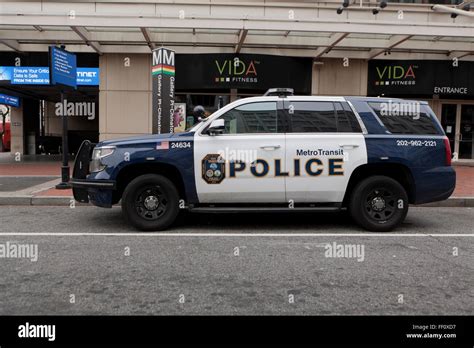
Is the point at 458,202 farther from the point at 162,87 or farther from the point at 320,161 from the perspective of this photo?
the point at 162,87

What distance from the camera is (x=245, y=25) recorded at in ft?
39.5

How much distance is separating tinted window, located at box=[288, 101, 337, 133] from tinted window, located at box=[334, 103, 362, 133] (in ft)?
0.26

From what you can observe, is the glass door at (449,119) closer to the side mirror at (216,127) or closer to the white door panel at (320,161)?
the white door panel at (320,161)

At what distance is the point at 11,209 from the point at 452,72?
15069mm

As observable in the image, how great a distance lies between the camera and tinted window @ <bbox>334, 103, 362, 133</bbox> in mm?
6422

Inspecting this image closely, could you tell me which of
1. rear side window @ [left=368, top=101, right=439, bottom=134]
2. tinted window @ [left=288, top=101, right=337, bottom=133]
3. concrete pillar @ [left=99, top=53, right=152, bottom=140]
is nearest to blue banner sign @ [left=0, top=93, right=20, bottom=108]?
concrete pillar @ [left=99, top=53, right=152, bottom=140]

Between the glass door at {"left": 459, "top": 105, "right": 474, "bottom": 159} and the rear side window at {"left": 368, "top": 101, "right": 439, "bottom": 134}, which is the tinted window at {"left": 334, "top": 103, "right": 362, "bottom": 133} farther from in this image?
the glass door at {"left": 459, "top": 105, "right": 474, "bottom": 159}

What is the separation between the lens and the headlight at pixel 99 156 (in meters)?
6.25

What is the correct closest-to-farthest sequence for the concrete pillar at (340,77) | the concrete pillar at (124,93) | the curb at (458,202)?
1. the curb at (458,202)
2. the concrete pillar at (124,93)
3. the concrete pillar at (340,77)

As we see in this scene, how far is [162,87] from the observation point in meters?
10.5

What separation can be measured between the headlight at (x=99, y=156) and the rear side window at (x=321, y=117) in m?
2.83

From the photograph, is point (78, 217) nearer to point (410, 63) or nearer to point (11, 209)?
point (11, 209)
